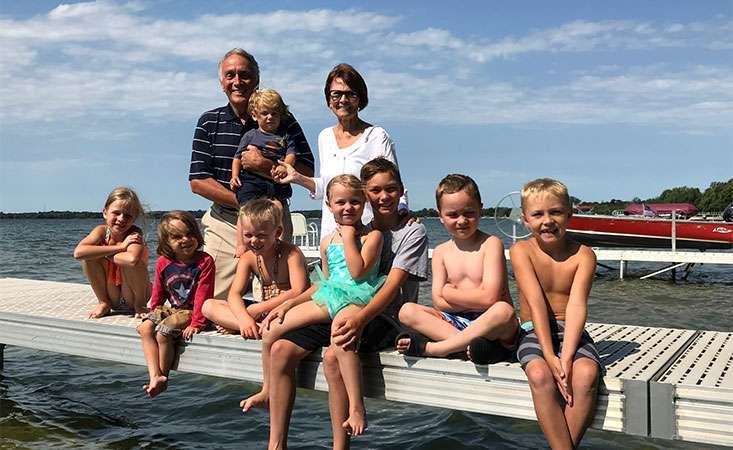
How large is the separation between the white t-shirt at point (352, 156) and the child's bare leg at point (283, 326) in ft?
1.58

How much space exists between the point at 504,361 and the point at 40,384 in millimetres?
5159

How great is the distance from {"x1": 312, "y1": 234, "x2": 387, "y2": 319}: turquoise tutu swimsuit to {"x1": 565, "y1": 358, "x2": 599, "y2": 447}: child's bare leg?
1104 millimetres

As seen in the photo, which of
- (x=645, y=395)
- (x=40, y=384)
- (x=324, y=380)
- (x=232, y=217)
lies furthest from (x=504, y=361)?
(x=40, y=384)

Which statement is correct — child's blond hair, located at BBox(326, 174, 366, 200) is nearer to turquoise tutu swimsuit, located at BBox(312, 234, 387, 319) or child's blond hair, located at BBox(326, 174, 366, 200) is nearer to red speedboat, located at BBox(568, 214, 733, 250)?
turquoise tutu swimsuit, located at BBox(312, 234, 387, 319)

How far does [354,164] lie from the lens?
4113mm

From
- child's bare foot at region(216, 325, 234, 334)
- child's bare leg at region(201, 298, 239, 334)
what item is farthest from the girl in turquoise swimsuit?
child's bare foot at region(216, 325, 234, 334)

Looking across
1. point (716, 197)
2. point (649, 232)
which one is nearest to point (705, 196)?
point (716, 197)

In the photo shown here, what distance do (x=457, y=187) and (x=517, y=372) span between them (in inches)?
38.0

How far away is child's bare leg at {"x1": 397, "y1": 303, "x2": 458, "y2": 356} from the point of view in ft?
11.5

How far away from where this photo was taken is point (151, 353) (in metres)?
4.41

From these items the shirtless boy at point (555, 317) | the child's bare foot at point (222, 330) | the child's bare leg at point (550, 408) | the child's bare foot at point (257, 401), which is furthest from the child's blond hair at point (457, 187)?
the child's bare foot at point (222, 330)

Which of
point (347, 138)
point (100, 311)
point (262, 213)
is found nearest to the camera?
point (262, 213)

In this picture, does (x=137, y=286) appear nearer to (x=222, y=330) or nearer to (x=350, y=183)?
(x=222, y=330)

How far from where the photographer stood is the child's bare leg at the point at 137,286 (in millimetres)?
5242
